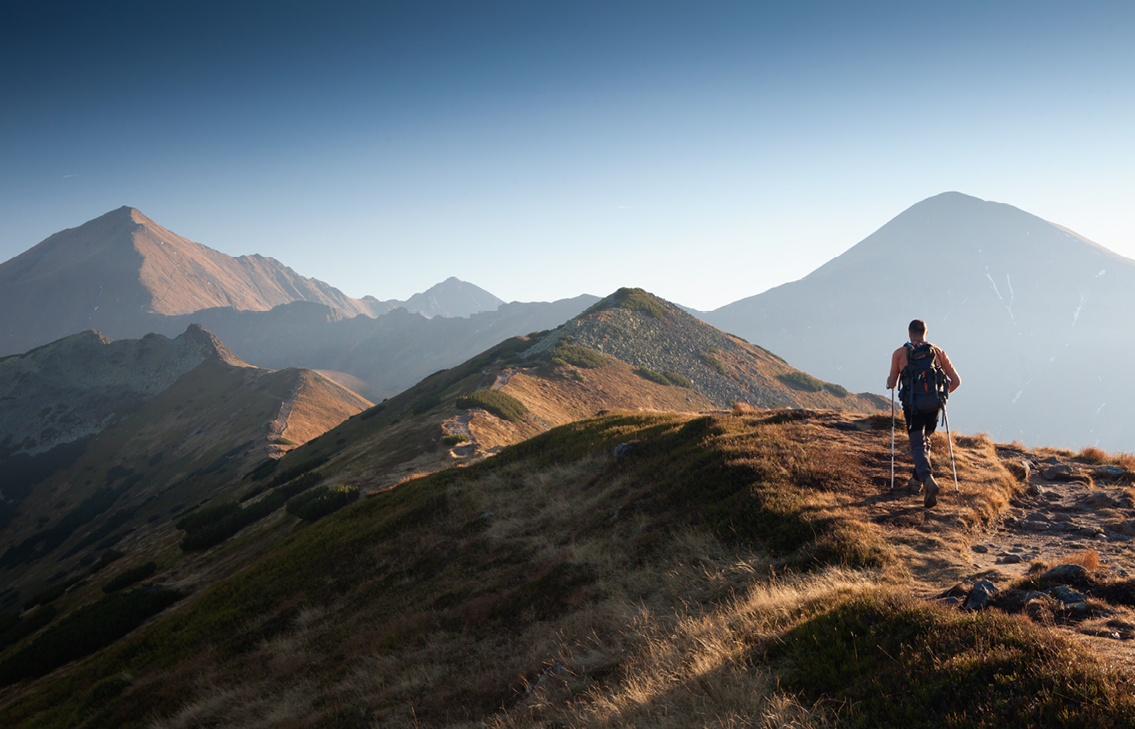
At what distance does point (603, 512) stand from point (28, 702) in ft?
63.2

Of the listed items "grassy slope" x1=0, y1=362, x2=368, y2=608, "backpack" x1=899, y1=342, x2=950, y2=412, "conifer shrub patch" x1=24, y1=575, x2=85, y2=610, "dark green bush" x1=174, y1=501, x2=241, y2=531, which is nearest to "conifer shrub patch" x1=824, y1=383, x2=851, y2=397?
"backpack" x1=899, y1=342, x2=950, y2=412

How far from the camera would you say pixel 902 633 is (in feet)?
16.9

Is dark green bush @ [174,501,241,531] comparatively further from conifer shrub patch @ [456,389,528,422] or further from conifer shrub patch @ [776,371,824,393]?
conifer shrub patch @ [776,371,824,393]

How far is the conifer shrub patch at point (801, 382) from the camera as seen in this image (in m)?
73.8

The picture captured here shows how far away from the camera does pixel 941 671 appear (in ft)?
14.4

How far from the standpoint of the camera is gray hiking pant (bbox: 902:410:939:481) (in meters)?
10.1

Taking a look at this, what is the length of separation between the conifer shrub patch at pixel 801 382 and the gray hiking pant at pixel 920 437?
68.4 m

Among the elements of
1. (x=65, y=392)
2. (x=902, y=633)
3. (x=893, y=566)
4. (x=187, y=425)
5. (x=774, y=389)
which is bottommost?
(x=774, y=389)

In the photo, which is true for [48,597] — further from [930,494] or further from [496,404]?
[930,494]

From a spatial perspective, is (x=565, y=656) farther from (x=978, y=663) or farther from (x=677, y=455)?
(x=677, y=455)

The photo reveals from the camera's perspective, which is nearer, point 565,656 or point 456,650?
point 565,656

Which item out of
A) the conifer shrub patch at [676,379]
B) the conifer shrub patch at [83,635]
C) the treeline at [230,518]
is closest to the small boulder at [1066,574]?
the conifer shrub patch at [83,635]

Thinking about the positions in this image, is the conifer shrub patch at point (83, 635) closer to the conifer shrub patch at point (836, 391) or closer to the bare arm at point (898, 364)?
the bare arm at point (898, 364)

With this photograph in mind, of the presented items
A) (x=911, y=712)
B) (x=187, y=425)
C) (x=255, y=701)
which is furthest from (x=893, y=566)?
(x=187, y=425)
